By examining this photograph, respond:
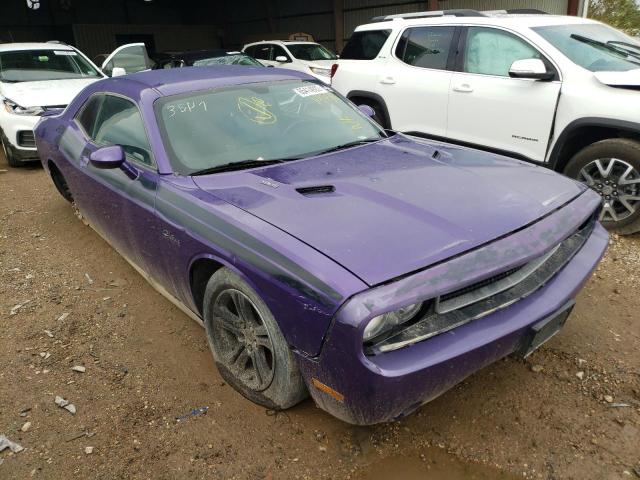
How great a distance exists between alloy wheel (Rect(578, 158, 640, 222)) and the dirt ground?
95 cm

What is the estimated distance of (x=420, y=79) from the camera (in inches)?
218

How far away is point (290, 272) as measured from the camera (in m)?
1.99

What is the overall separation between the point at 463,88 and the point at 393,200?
328 centimetres

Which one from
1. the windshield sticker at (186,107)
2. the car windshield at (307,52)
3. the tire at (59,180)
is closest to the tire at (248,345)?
the windshield sticker at (186,107)

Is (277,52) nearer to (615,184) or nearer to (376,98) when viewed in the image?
(376,98)

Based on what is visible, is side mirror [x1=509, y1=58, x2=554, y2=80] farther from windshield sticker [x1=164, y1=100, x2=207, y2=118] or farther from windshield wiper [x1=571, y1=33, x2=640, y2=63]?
windshield sticker [x1=164, y1=100, x2=207, y2=118]

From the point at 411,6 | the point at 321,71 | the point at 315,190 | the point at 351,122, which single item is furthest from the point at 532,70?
the point at 411,6

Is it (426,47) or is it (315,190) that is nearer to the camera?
(315,190)

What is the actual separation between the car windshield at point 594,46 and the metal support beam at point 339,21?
13825 mm

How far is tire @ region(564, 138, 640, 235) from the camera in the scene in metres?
4.08

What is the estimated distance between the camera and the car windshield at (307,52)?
1235cm

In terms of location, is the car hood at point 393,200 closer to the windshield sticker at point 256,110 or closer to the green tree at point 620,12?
the windshield sticker at point 256,110

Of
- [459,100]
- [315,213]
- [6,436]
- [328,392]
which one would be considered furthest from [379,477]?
[459,100]

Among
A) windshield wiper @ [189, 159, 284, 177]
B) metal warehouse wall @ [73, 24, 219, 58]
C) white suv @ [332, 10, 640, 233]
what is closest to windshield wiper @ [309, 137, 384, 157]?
windshield wiper @ [189, 159, 284, 177]
